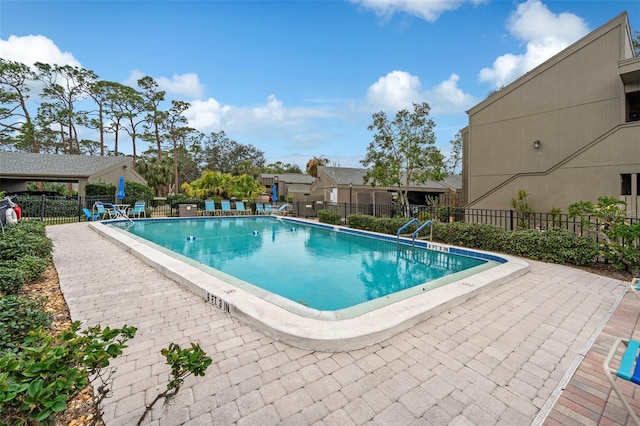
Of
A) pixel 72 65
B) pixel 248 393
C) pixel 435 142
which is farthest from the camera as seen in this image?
pixel 72 65

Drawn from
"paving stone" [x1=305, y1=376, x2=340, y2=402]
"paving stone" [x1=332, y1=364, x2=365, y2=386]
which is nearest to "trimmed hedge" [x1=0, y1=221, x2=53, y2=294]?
"paving stone" [x1=305, y1=376, x2=340, y2=402]

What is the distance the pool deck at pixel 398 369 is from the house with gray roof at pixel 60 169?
896 inches

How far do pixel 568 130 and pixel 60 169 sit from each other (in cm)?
3074

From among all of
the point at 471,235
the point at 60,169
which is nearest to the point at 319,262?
the point at 471,235

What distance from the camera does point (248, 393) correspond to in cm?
218

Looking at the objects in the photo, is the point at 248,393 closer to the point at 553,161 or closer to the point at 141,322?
the point at 141,322

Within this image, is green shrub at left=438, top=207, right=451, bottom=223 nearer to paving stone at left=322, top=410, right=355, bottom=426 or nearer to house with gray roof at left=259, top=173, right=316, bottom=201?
paving stone at left=322, top=410, right=355, bottom=426

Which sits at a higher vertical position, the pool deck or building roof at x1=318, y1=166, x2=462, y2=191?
building roof at x1=318, y1=166, x2=462, y2=191

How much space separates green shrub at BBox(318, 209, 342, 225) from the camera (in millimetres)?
14420

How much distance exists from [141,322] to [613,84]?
15290mm

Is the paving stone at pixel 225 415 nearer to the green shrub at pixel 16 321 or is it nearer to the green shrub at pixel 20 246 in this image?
the green shrub at pixel 16 321

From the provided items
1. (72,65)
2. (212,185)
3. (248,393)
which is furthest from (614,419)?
(72,65)

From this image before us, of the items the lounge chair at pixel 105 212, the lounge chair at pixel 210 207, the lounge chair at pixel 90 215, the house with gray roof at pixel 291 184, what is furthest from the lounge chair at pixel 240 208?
the house with gray roof at pixel 291 184

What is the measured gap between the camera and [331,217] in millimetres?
14664
